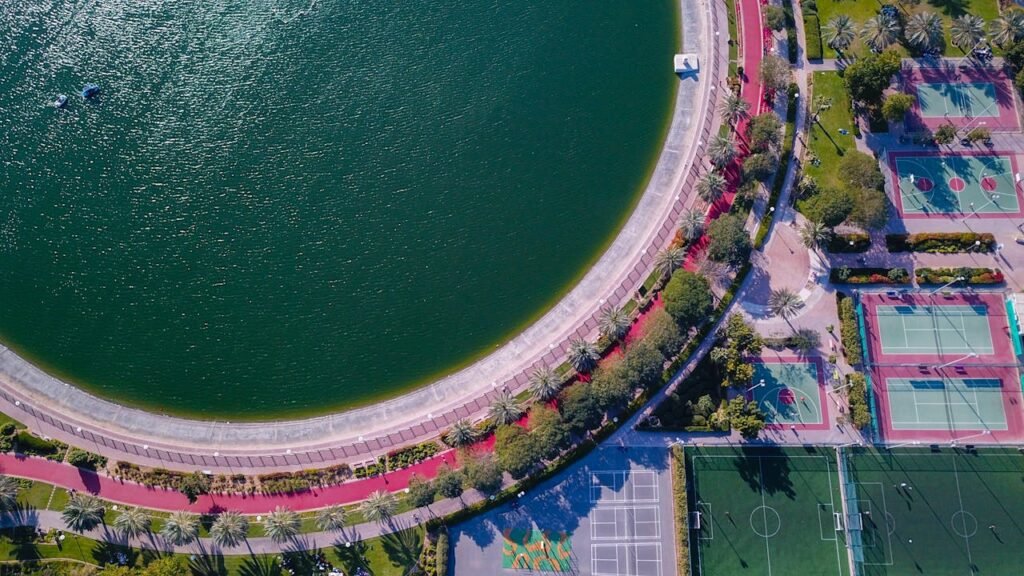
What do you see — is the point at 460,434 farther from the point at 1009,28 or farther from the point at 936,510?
the point at 1009,28

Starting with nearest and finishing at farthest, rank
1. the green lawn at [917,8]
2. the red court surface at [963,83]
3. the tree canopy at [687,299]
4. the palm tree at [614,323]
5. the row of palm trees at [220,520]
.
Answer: the row of palm trees at [220,520]
the tree canopy at [687,299]
the palm tree at [614,323]
the red court surface at [963,83]
the green lawn at [917,8]

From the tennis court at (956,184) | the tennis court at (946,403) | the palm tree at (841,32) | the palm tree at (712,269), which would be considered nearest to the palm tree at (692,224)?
the palm tree at (712,269)

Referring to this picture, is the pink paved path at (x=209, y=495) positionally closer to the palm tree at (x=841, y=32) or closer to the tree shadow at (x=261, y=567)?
the tree shadow at (x=261, y=567)

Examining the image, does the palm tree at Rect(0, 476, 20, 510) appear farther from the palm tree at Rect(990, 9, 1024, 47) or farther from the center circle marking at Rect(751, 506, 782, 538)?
the palm tree at Rect(990, 9, 1024, 47)

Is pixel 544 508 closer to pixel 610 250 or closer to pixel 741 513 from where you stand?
pixel 741 513

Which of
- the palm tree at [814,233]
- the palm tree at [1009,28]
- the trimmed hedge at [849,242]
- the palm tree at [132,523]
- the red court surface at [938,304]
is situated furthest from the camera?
the palm tree at [1009,28]

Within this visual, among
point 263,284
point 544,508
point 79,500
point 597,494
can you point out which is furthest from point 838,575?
point 79,500
